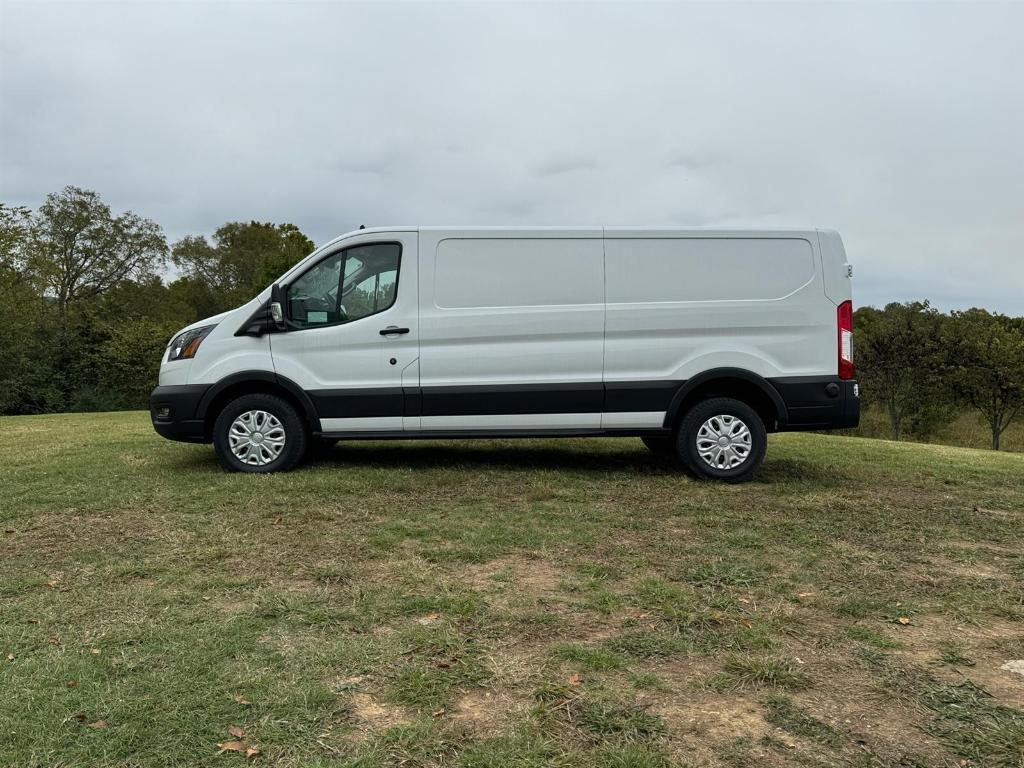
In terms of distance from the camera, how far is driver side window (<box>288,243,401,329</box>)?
661 centimetres

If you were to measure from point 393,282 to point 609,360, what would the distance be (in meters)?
2.07

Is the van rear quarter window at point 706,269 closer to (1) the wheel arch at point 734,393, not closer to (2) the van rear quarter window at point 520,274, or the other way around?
(2) the van rear quarter window at point 520,274

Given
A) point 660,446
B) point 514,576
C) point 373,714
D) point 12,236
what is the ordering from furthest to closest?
point 12,236 → point 660,446 → point 514,576 → point 373,714

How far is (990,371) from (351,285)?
127 ft

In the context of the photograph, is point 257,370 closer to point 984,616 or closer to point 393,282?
point 393,282

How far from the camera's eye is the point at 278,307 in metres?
6.61

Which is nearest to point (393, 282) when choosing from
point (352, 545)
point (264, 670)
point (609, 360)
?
point (609, 360)

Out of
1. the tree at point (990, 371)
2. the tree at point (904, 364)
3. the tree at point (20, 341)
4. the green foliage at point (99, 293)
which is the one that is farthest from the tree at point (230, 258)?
the tree at point (990, 371)

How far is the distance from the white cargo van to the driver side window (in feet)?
0.04

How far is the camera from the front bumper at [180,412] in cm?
662

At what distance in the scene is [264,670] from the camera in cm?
268

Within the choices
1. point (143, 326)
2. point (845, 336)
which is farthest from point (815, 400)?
point (143, 326)

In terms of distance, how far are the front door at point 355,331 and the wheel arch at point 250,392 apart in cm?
7

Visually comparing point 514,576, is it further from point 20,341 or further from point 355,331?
point 20,341
